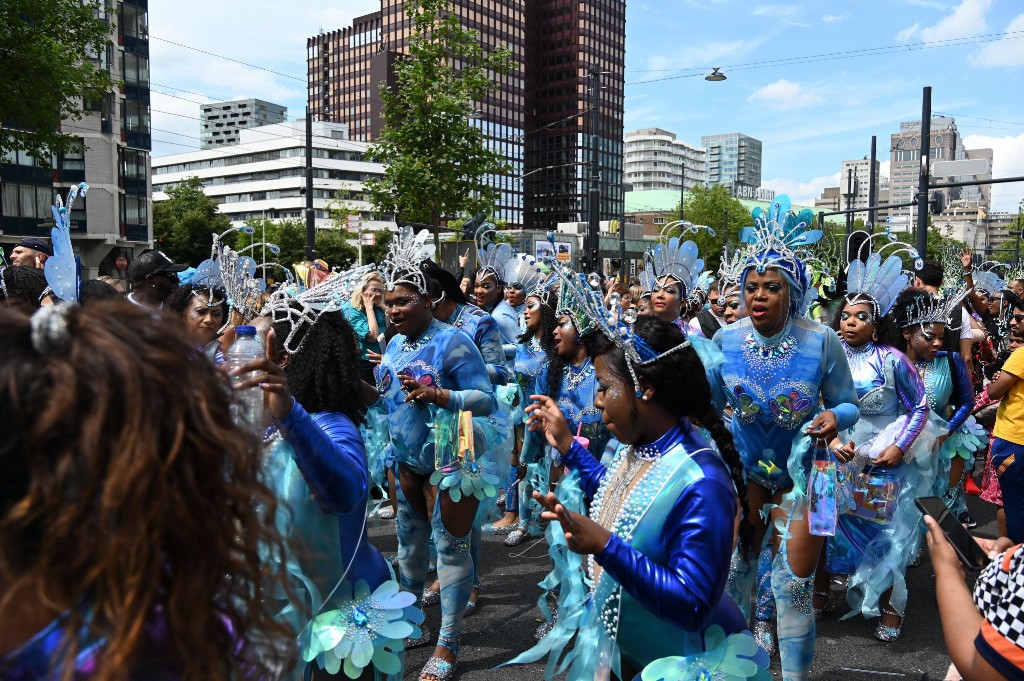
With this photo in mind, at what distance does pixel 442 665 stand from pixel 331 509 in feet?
6.88

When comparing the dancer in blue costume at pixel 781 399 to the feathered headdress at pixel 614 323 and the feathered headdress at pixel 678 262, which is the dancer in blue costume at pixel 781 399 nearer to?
the feathered headdress at pixel 614 323

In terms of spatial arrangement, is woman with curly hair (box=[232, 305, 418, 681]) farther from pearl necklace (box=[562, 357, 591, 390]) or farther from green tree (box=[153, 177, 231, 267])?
green tree (box=[153, 177, 231, 267])

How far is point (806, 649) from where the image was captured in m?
3.87

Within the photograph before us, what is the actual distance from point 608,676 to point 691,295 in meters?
6.22

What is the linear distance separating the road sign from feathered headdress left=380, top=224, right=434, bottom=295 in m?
25.5

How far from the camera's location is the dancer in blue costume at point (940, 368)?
5.97 metres

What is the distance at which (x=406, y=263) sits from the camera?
16.1ft

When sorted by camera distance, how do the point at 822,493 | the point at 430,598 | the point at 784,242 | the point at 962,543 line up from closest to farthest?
1. the point at 962,543
2. the point at 822,493
3. the point at 784,242
4. the point at 430,598

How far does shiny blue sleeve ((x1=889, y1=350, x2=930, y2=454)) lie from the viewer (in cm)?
496

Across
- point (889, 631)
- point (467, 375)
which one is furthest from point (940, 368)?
point (467, 375)

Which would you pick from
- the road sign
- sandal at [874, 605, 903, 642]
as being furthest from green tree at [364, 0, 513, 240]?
the road sign

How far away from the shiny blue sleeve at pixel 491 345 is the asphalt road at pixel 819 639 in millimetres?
1426

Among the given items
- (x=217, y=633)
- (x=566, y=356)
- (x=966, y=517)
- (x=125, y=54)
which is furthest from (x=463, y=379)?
(x=125, y=54)

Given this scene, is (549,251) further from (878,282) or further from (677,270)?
(677,270)
